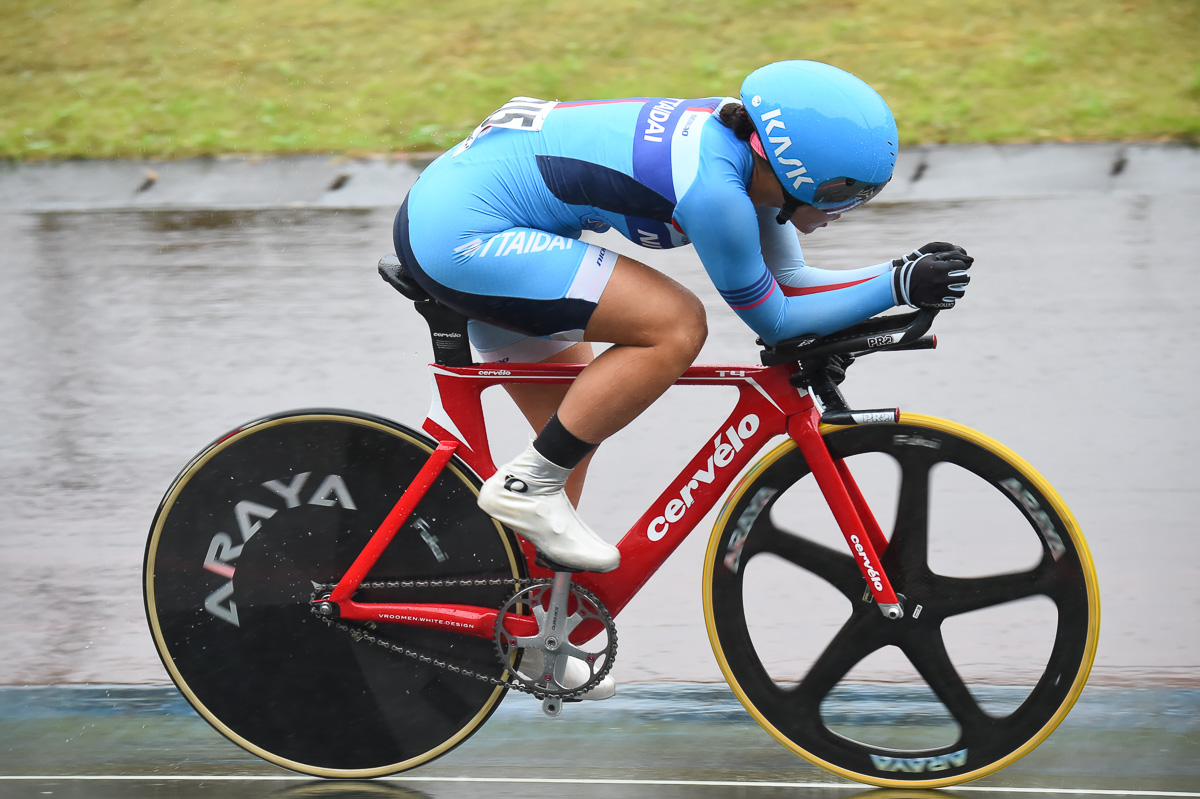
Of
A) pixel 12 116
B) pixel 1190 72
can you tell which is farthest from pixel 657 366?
pixel 12 116

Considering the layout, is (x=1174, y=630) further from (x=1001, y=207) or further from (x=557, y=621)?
(x=1001, y=207)

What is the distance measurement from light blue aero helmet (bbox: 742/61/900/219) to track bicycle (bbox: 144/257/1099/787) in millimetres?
492

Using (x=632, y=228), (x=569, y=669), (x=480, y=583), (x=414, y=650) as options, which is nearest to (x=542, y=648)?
(x=569, y=669)

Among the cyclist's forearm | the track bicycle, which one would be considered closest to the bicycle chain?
the track bicycle

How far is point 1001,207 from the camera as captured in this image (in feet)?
22.9

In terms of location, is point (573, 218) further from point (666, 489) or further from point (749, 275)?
point (666, 489)

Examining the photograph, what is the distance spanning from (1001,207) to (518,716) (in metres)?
4.50

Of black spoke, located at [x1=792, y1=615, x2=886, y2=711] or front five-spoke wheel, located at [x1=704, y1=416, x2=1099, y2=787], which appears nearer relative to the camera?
front five-spoke wheel, located at [x1=704, y1=416, x2=1099, y2=787]

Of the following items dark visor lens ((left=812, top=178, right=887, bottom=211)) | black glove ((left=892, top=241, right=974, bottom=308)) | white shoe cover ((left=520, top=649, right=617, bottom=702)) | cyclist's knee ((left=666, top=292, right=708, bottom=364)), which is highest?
dark visor lens ((left=812, top=178, right=887, bottom=211))

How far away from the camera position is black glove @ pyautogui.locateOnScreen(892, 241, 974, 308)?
262 cm

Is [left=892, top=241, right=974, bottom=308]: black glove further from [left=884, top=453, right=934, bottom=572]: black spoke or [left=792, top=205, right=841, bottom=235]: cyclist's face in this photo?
[left=884, top=453, right=934, bottom=572]: black spoke

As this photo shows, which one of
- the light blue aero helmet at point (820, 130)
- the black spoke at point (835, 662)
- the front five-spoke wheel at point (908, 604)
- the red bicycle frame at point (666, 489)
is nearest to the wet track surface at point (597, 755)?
the front five-spoke wheel at point (908, 604)

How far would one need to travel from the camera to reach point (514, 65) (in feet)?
31.0

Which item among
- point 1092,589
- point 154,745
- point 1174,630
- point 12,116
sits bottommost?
point 12,116
